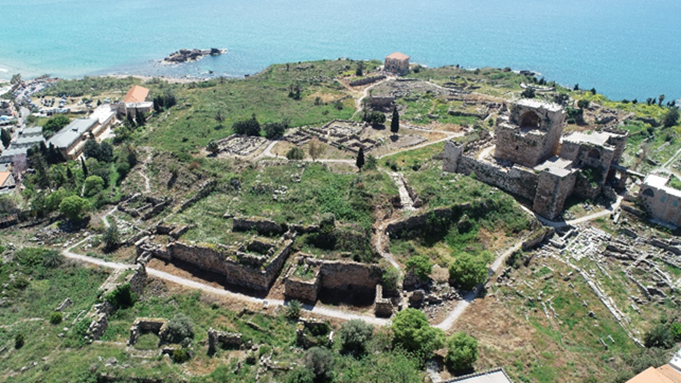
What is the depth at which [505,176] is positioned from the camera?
45812 millimetres

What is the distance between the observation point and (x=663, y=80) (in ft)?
391

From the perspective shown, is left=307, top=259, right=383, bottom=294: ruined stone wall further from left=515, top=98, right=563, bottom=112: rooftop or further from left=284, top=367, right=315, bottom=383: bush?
left=515, top=98, right=563, bottom=112: rooftop

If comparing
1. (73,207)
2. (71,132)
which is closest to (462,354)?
(73,207)

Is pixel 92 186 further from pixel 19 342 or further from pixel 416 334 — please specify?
pixel 416 334

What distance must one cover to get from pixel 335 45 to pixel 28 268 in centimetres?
14972

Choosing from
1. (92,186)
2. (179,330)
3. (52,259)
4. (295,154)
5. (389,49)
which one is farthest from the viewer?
(389,49)

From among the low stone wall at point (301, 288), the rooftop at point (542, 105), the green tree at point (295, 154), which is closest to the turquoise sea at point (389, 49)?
the rooftop at point (542, 105)

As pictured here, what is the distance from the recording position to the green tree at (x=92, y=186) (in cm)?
5147

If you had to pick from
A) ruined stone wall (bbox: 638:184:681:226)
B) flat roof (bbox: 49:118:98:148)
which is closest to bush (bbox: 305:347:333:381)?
ruined stone wall (bbox: 638:184:681:226)

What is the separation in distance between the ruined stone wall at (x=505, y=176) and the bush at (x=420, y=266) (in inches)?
657

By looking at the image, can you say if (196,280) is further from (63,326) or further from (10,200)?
(10,200)

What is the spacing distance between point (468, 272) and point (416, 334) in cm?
858

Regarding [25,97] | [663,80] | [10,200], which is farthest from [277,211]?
[663,80]

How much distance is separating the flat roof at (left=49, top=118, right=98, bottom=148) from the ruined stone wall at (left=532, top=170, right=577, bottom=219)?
6471 centimetres
